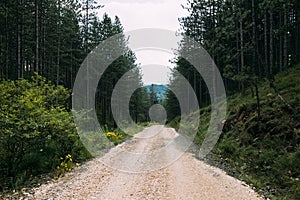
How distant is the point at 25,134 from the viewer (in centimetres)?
749

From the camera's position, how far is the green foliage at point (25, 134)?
7.41 m

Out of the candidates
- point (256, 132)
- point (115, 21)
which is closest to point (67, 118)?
point (256, 132)

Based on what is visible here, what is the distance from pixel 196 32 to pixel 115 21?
49.8ft

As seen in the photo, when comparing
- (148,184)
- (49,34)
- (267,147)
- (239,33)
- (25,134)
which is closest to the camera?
(148,184)

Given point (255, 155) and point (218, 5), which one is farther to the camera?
point (218, 5)

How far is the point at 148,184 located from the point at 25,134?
3.92 m

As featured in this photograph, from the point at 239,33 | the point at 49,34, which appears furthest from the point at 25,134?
the point at 239,33

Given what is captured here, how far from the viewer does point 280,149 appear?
8.38 metres

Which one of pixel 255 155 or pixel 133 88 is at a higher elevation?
pixel 133 88

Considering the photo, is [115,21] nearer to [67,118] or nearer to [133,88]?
[133,88]

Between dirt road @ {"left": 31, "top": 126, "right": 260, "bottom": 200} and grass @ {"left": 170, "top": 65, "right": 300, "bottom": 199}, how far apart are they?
2.42ft

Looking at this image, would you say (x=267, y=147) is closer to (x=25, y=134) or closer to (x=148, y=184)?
(x=148, y=184)

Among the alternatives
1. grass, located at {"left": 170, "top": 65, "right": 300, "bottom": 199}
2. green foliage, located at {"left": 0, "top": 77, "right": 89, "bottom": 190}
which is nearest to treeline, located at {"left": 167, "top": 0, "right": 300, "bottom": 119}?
grass, located at {"left": 170, "top": 65, "right": 300, "bottom": 199}

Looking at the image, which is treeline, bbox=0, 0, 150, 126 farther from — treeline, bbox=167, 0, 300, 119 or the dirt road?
the dirt road
